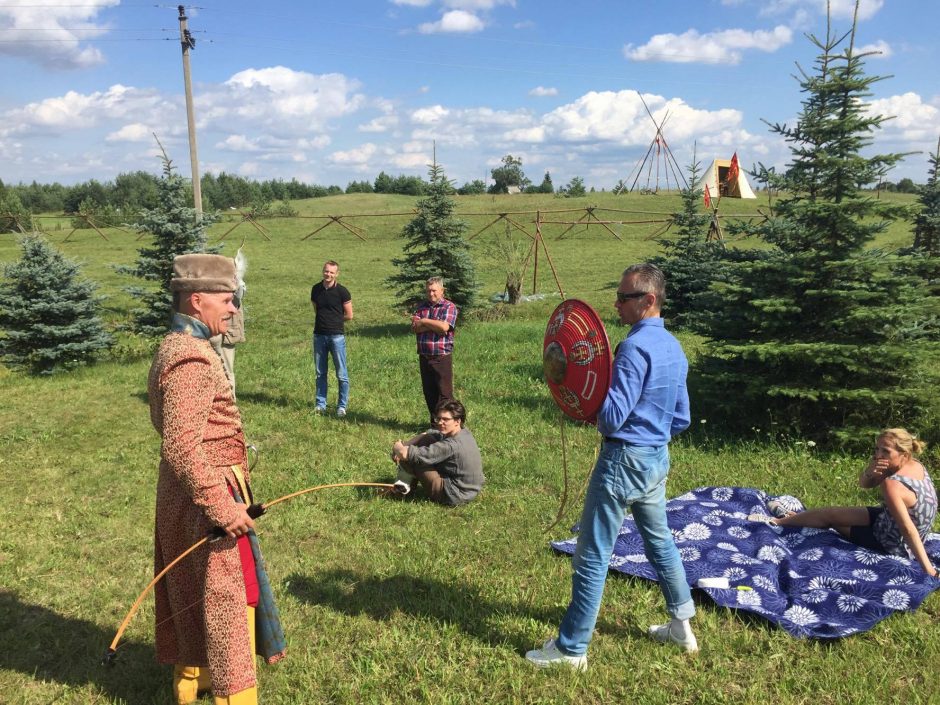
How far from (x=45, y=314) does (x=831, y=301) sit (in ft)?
43.9

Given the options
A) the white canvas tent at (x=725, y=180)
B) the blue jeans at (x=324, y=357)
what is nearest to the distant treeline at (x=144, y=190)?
the white canvas tent at (x=725, y=180)

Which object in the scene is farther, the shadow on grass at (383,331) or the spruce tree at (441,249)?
the spruce tree at (441,249)

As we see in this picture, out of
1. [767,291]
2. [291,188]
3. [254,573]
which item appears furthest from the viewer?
[291,188]

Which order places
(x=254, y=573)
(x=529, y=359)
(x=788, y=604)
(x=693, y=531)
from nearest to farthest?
(x=254, y=573), (x=788, y=604), (x=693, y=531), (x=529, y=359)

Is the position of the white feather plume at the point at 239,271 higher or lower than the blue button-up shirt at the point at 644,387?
higher

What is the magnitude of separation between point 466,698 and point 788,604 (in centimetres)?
233

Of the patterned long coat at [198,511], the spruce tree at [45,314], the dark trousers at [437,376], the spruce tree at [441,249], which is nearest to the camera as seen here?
the patterned long coat at [198,511]

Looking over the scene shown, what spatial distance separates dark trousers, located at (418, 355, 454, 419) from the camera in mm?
7875

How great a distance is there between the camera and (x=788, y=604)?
4.47m

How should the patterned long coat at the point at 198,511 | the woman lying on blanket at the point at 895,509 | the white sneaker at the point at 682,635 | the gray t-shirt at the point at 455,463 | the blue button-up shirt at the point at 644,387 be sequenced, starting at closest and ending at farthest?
the patterned long coat at the point at 198,511 → the blue button-up shirt at the point at 644,387 → the white sneaker at the point at 682,635 → the woman lying on blanket at the point at 895,509 → the gray t-shirt at the point at 455,463

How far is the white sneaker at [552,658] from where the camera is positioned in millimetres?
3777

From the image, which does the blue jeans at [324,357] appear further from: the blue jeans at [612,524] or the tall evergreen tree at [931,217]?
the tall evergreen tree at [931,217]

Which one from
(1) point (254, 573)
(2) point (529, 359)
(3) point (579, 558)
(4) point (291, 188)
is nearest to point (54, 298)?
(2) point (529, 359)

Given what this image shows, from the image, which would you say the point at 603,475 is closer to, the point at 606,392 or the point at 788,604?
the point at 606,392
